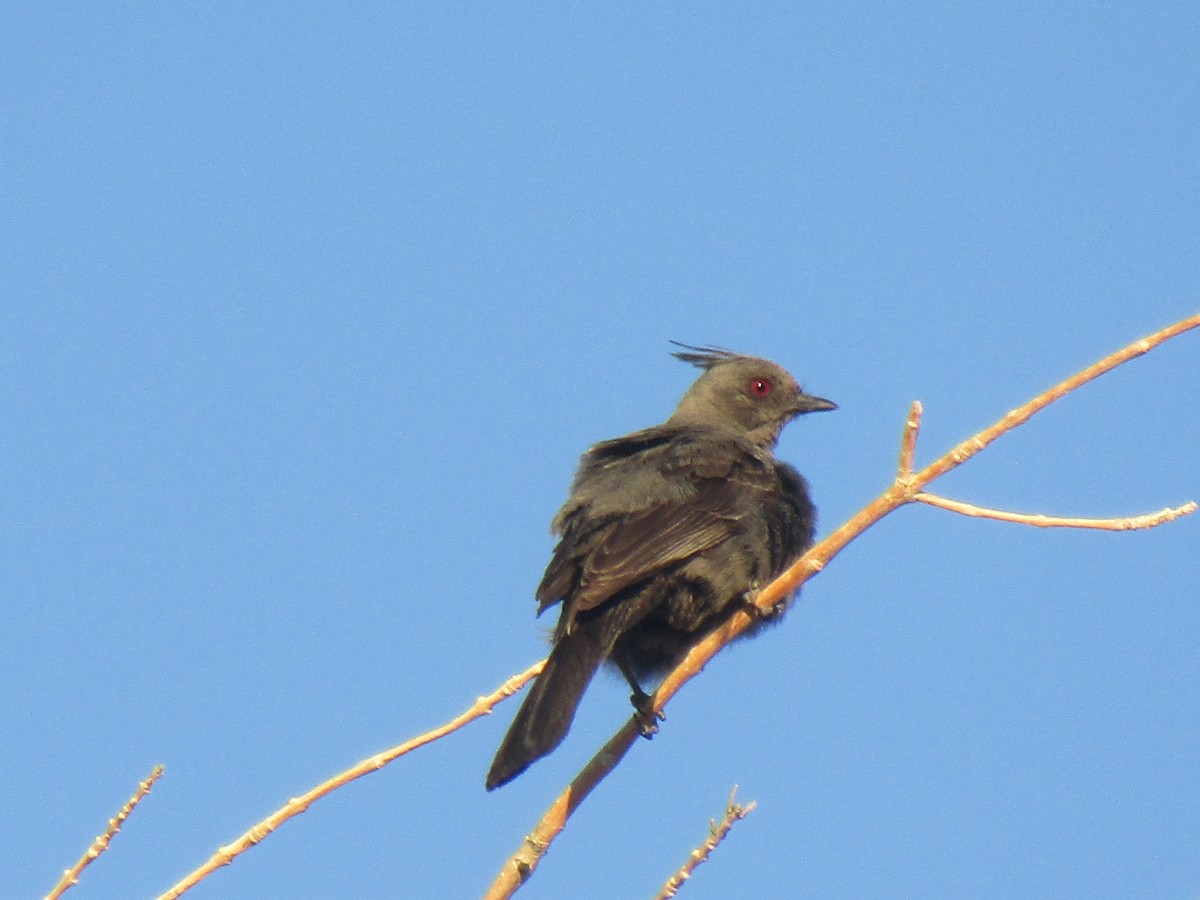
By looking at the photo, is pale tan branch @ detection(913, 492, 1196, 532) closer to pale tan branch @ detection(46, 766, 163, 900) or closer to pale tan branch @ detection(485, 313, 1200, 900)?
pale tan branch @ detection(485, 313, 1200, 900)

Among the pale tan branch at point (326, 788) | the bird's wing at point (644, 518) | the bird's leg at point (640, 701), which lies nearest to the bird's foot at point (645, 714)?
the bird's leg at point (640, 701)

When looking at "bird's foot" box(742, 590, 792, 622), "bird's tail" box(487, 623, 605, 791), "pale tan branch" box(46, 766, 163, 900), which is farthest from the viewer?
"bird's foot" box(742, 590, 792, 622)

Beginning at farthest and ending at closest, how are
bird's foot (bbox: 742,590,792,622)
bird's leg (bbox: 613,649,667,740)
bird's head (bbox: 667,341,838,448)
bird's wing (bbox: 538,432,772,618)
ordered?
bird's head (bbox: 667,341,838,448) < bird's foot (bbox: 742,590,792,622) < bird's wing (bbox: 538,432,772,618) < bird's leg (bbox: 613,649,667,740)

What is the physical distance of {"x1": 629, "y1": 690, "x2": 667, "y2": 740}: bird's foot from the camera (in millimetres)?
5500

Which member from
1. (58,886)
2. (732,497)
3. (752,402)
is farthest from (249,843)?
(752,402)

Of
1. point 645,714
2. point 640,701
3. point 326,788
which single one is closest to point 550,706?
point 645,714

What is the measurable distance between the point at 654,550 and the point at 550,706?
1.04 metres

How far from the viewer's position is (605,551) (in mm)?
6020

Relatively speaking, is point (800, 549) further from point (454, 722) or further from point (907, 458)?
point (454, 722)

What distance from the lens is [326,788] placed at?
3504 mm

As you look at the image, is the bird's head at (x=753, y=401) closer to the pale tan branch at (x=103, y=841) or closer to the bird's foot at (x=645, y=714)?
the bird's foot at (x=645, y=714)

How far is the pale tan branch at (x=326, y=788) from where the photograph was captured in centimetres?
319

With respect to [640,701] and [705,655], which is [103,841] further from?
[640,701]

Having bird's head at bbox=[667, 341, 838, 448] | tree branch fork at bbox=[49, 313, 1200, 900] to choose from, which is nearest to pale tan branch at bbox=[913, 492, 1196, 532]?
tree branch fork at bbox=[49, 313, 1200, 900]
